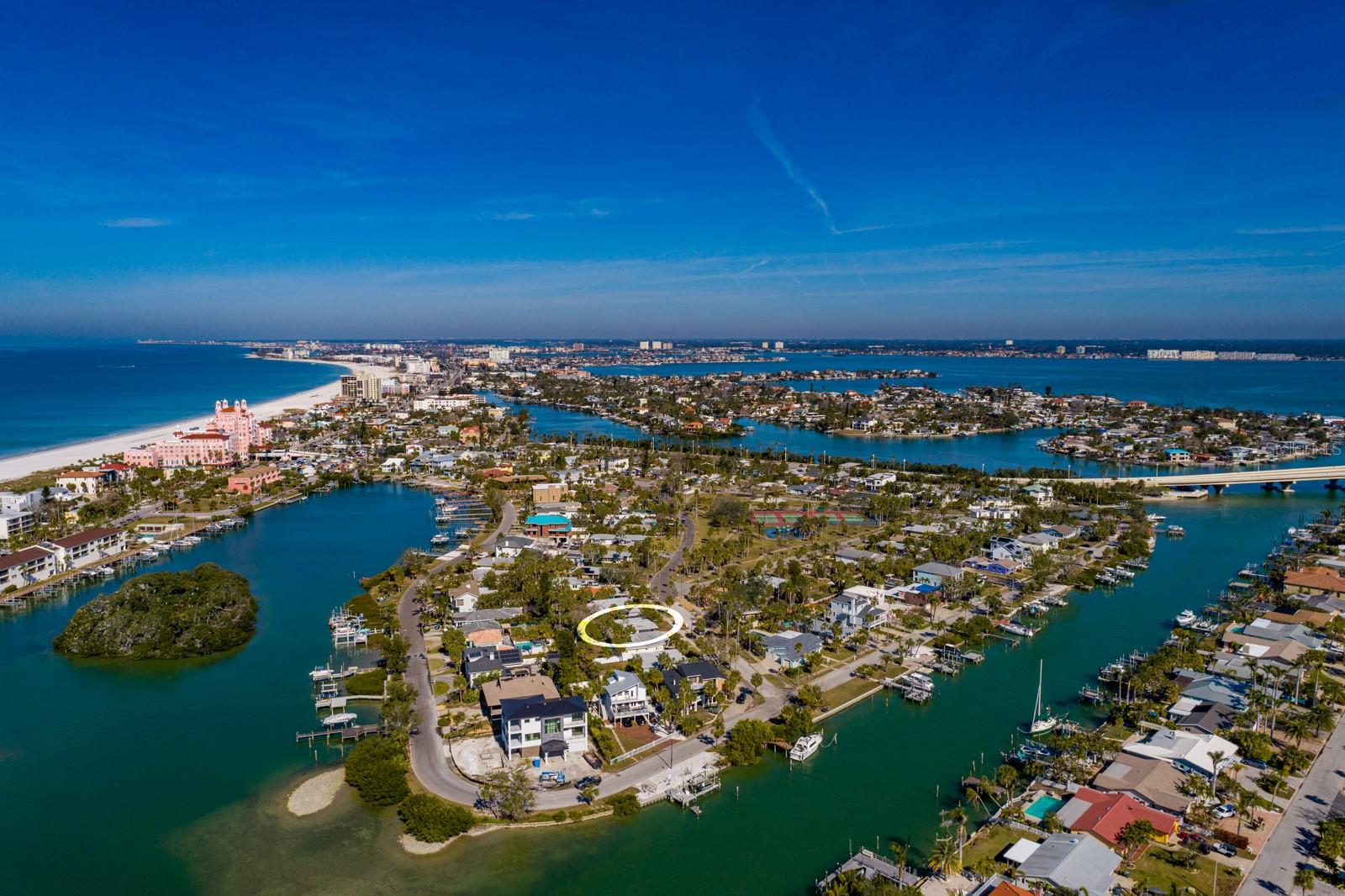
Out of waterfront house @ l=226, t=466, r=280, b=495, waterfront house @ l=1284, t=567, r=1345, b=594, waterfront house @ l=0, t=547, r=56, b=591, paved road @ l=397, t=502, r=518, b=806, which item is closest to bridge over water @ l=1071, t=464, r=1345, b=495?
waterfront house @ l=1284, t=567, r=1345, b=594

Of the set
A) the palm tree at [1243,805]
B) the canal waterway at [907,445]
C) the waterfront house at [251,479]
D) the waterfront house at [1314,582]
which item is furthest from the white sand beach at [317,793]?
the canal waterway at [907,445]

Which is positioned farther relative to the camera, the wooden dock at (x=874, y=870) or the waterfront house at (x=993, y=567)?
the waterfront house at (x=993, y=567)

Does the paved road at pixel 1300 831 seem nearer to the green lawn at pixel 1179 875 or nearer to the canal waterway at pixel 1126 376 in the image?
the green lawn at pixel 1179 875

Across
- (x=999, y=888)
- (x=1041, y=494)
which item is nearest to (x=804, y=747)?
(x=999, y=888)

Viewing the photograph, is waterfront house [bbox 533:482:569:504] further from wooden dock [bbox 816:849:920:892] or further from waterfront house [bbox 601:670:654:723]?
wooden dock [bbox 816:849:920:892]

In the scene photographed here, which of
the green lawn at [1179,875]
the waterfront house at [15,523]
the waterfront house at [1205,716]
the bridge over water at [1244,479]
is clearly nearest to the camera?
the green lawn at [1179,875]

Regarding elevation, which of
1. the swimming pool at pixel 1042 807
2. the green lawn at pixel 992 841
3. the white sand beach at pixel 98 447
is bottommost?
the white sand beach at pixel 98 447

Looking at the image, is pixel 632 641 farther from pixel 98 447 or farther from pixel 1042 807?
pixel 98 447
